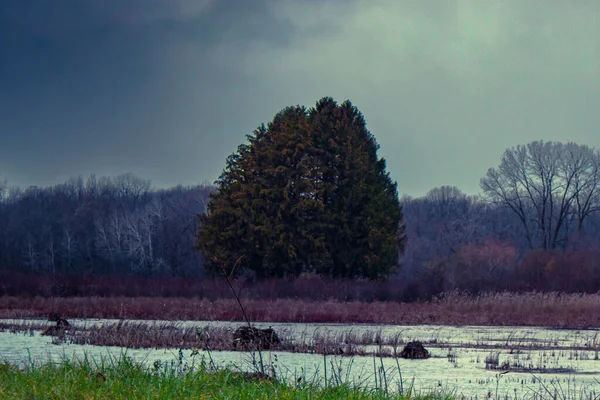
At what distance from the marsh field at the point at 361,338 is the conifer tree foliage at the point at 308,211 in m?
7.16

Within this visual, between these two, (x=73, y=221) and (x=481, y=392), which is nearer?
(x=481, y=392)

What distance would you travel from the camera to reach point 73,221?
94.6m

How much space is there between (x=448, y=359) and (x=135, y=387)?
13.6 m

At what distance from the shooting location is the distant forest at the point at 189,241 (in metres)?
45.1

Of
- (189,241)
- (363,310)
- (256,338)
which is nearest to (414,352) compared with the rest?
(256,338)

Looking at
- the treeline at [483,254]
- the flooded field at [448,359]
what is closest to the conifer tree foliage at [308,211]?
the treeline at [483,254]

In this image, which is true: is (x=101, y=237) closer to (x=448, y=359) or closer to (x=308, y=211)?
(x=308, y=211)

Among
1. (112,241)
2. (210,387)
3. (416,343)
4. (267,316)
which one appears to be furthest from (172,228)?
(210,387)

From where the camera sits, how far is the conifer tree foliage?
46219 millimetres

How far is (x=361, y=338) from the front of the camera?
25.2m

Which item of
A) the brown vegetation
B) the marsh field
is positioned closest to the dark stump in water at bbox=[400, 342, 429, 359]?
the marsh field

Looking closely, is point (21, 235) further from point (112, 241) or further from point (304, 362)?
point (304, 362)

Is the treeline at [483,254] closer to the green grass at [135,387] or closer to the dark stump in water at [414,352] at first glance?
→ the dark stump in water at [414,352]

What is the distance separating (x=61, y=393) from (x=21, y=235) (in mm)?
91120
